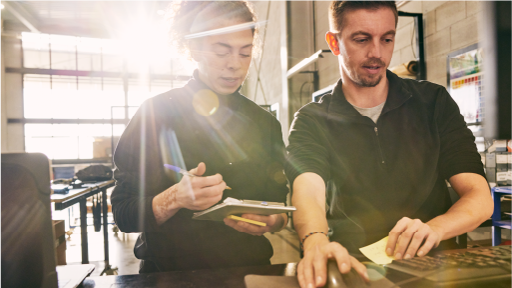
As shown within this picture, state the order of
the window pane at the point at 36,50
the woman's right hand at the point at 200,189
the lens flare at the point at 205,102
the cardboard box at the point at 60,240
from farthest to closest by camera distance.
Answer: the window pane at the point at 36,50
the cardboard box at the point at 60,240
the lens flare at the point at 205,102
the woman's right hand at the point at 200,189

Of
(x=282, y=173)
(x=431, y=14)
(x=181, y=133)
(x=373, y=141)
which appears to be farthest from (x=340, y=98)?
(x=431, y=14)

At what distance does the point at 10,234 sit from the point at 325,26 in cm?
412

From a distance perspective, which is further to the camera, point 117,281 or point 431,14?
point 431,14

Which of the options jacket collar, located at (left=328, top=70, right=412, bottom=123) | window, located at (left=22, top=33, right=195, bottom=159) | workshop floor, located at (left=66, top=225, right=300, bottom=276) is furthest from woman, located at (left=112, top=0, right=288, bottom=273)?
window, located at (left=22, top=33, right=195, bottom=159)

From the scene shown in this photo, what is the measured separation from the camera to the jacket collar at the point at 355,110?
1.16 metres

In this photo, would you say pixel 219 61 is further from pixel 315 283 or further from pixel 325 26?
pixel 325 26

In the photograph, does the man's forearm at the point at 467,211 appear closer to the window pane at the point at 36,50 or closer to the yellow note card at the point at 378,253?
the yellow note card at the point at 378,253

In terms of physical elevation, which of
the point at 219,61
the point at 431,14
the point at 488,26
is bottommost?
the point at 488,26

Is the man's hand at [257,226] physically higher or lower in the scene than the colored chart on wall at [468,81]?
lower

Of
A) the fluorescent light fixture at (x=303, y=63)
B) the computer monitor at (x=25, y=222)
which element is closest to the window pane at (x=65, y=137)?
the fluorescent light fixture at (x=303, y=63)

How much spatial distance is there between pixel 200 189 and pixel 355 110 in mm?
657

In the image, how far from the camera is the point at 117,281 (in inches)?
29.6

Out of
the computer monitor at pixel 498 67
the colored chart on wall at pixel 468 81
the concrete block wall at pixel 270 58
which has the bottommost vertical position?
the computer monitor at pixel 498 67

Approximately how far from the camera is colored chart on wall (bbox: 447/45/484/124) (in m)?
2.01
